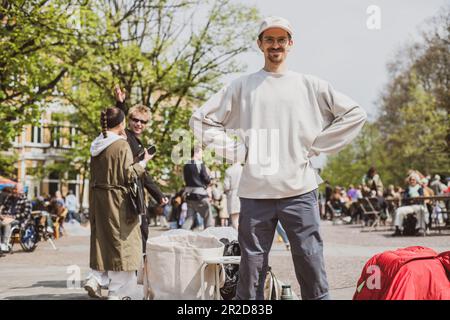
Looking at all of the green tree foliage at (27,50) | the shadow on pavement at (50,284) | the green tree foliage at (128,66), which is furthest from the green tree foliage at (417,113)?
the shadow on pavement at (50,284)

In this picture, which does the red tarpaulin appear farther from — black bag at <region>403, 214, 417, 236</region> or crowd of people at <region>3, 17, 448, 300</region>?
black bag at <region>403, 214, 417, 236</region>

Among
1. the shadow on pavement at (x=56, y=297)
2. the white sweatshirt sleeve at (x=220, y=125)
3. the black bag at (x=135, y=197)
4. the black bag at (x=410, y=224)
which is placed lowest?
the shadow on pavement at (x=56, y=297)

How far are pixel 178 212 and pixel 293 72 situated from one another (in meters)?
19.6

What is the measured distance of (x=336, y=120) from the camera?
13.7 ft

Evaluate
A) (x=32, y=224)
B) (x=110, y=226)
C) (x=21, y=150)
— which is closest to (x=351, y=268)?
(x=110, y=226)

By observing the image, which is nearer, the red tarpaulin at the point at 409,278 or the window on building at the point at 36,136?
the red tarpaulin at the point at 409,278

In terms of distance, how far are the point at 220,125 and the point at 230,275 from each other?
5.97 ft

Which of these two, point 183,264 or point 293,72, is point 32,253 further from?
point 293,72

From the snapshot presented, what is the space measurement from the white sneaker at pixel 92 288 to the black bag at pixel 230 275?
4.76 ft

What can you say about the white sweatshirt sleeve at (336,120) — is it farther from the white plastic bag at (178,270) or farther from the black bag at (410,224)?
the black bag at (410,224)

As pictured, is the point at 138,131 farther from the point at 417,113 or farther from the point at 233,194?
the point at 417,113

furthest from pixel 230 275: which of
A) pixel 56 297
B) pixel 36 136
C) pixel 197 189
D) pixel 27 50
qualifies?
pixel 36 136

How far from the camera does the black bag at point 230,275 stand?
5562 mm

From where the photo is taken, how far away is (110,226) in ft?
20.7
